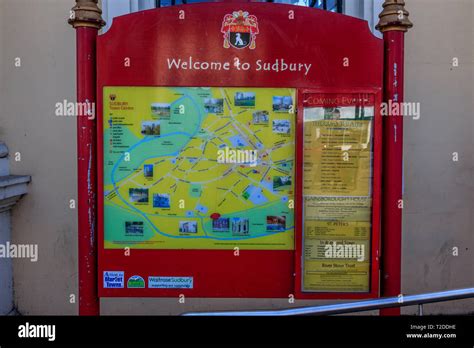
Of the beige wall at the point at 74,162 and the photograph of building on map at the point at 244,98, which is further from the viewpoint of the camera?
the beige wall at the point at 74,162

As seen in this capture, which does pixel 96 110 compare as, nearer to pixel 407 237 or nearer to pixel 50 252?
pixel 50 252

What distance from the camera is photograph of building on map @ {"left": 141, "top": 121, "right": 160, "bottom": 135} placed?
247 cm

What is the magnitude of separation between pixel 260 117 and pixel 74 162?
2.16m

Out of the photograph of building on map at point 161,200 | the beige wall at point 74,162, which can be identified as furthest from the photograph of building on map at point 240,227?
the beige wall at point 74,162

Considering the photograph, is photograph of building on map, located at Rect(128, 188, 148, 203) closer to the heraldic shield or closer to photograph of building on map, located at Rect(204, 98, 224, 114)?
photograph of building on map, located at Rect(204, 98, 224, 114)

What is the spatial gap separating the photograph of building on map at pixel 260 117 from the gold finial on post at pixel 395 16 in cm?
80

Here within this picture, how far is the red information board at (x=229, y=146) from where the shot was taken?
2.39m

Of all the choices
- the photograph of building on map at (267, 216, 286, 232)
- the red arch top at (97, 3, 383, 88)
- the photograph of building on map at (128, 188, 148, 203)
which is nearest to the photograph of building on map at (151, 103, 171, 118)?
the red arch top at (97, 3, 383, 88)

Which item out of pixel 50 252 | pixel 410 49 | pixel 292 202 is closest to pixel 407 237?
pixel 410 49

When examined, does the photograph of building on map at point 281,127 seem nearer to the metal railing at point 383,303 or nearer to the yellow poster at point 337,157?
the yellow poster at point 337,157

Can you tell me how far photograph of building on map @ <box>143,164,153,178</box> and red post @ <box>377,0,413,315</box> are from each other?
1.34 meters

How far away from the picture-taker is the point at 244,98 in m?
2.47

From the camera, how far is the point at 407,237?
396 cm
